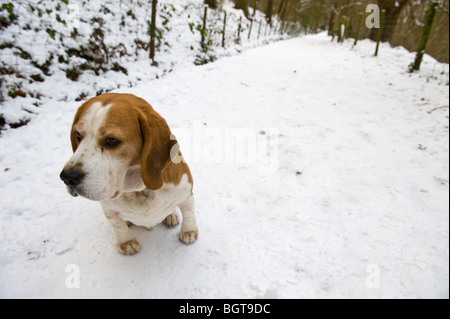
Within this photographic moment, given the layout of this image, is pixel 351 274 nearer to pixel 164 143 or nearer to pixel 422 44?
pixel 164 143

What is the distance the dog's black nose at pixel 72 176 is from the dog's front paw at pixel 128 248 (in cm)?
86

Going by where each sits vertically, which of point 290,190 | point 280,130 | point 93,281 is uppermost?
point 280,130

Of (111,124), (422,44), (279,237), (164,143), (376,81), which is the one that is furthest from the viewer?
(422,44)

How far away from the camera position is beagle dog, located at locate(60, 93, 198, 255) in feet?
3.90

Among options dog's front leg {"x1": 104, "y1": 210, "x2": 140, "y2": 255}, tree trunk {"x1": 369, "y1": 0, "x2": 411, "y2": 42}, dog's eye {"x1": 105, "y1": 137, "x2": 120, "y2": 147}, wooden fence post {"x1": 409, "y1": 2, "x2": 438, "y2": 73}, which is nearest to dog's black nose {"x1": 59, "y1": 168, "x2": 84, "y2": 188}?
dog's eye {"x1": 105, "y1": 137, "x2": 120, "y2": 147}

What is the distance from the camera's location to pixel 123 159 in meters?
1.29

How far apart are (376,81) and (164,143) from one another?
7454mm

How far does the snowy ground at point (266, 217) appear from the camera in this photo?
1674mm

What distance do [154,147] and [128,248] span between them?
100cm

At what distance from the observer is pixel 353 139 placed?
3580mm

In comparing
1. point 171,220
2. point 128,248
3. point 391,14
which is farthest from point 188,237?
point 391,14

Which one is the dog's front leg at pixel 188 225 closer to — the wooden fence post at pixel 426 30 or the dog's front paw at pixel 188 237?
the dog's front paw at pixel 188 237

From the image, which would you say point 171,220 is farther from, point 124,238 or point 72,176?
point 72,176
